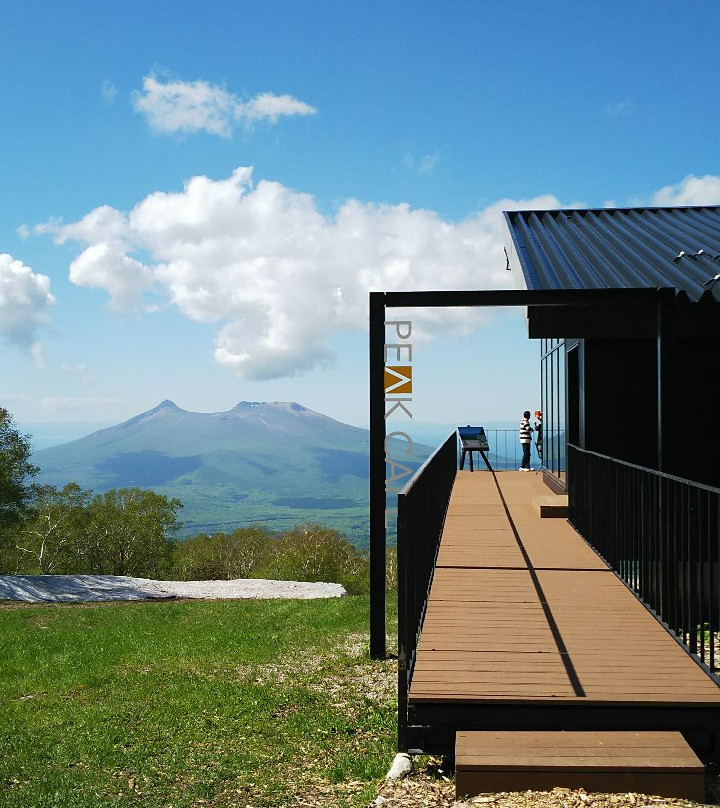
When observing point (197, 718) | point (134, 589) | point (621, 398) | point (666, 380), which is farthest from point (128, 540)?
point (666, 380)

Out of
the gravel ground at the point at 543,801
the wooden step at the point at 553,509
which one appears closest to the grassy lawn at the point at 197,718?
the gravel ground at the point at 543,801

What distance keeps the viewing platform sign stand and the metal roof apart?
19.3ft

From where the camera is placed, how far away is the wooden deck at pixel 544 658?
15.2ft

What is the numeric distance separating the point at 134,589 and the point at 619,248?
55.7 ft

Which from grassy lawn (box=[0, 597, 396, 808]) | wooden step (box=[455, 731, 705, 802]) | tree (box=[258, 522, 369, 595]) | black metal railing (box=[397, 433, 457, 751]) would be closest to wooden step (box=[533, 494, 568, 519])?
grassy lawn (box=[0, 597, 396, 808])

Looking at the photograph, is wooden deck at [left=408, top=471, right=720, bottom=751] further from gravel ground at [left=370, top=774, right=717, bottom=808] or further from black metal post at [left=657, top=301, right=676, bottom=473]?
black metal post at [left=657, top=301, right=676, bottom=473]

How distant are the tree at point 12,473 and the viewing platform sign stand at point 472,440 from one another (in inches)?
715

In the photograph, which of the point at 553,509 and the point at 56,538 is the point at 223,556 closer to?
the point at 56,538

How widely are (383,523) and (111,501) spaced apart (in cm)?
4185

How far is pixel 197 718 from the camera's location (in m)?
6.63

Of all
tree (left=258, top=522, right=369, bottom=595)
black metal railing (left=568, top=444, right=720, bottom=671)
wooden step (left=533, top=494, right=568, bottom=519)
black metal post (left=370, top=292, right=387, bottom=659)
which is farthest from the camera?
tree (left=258, top=522, right=369, bottom=595)

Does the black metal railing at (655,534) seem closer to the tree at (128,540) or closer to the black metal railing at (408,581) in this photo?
the black metal railing at (408,581)

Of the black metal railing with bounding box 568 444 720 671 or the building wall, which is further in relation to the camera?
the building wall

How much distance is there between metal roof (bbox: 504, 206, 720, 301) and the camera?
1010 cm
